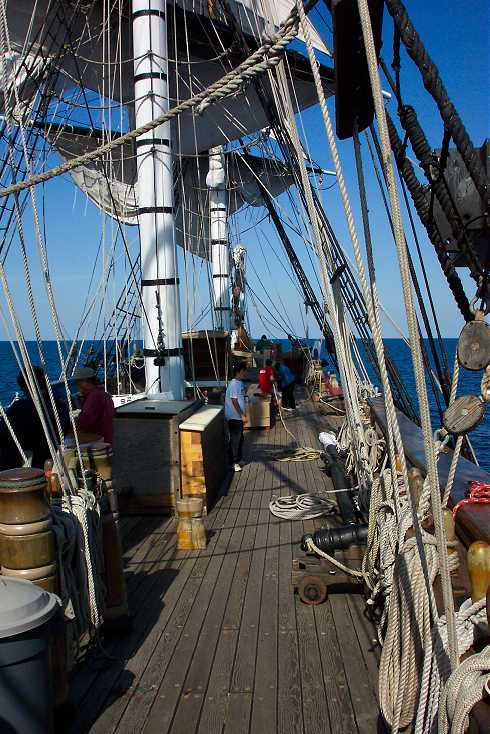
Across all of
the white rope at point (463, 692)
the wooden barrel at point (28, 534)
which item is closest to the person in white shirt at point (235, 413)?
the wooden barrel at point (28, 534)

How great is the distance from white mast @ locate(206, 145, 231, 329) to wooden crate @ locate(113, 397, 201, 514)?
1556 centimetres

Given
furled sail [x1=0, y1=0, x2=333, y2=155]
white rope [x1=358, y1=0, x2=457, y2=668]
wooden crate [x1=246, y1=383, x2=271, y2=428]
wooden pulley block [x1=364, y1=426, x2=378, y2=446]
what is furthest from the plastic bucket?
furled sail [x1=0, y1=0, x2=333, y2=155]

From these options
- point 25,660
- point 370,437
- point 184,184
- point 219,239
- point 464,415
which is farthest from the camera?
point 184,184

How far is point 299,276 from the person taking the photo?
17.4 metres

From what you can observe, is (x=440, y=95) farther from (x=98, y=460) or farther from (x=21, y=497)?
(x=98, y=460)

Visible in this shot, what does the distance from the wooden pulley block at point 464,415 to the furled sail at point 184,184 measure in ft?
36.8

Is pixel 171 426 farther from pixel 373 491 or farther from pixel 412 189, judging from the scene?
pixel 412 189

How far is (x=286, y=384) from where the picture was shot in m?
14.1

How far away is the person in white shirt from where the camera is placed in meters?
7.79

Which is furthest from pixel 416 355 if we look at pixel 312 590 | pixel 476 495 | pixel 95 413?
pixel 95 413

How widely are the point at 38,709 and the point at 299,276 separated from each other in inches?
624

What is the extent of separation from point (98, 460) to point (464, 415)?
7.43ft

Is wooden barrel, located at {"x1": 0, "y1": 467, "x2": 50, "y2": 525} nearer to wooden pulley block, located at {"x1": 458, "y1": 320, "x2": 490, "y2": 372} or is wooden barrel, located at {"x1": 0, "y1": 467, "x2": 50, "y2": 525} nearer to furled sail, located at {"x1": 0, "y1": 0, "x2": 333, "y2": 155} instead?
wooden pulley block, located at {"x1": 458, "y1": 320, "x2": 490, "y2": 372}

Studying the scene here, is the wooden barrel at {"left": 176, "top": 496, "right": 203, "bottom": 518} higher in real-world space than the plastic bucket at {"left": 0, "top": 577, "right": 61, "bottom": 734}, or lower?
lower
